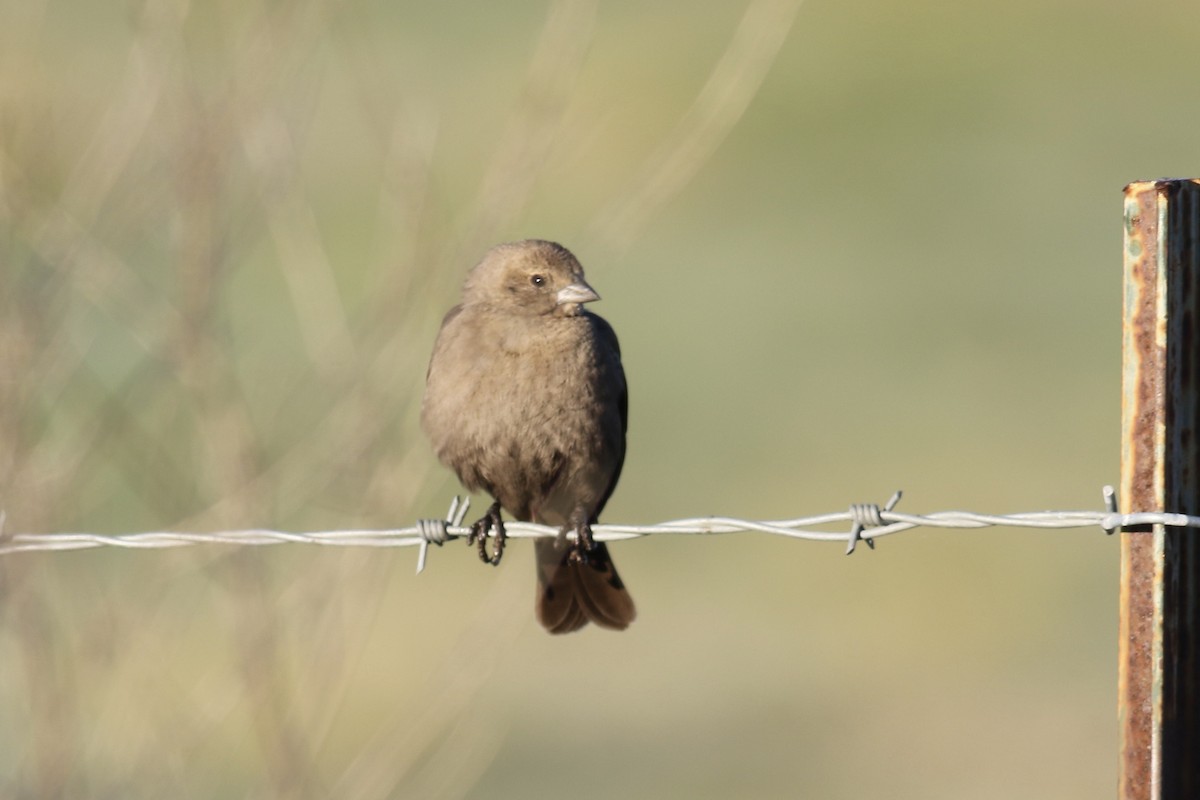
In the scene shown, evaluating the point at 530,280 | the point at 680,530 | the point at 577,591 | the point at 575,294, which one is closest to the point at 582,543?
the point at 577,591

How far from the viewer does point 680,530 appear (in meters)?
4.46

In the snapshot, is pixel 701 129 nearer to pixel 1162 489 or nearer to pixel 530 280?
pixel 530 280

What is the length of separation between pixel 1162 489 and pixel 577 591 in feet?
9.86

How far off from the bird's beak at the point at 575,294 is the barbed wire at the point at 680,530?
841 millimetres

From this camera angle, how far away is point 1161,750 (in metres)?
3.54

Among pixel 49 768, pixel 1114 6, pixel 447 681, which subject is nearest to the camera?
pixel 49 768

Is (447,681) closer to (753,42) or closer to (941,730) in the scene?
(753,42)

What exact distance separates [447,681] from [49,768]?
1123 mm

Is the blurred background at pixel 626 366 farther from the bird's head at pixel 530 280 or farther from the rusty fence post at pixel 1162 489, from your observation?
the rusty fence post at pixel 1162 489

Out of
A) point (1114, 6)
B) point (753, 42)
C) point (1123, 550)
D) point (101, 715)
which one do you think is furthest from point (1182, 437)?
point (1114, 6)

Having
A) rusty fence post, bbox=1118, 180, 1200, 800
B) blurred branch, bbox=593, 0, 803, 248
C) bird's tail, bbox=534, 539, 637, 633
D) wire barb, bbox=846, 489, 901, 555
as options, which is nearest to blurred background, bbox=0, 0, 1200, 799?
blurred branch, bbox=593, 0, 803, 248

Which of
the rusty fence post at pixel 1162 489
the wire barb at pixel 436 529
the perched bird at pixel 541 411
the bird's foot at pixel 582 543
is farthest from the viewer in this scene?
the perched bird at pixel 541 411

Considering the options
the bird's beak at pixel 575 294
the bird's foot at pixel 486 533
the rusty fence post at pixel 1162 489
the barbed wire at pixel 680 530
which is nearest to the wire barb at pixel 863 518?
the barbed wire at pixel 680 530

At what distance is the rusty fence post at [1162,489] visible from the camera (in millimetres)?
3543
